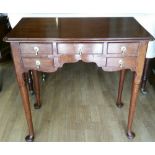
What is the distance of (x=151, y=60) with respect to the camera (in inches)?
77.0

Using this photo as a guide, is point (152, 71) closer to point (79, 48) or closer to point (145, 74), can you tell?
point (145, 74)

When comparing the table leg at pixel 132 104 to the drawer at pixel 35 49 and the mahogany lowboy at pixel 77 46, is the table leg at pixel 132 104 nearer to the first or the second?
the mahogany lowboy at pixel 77 46

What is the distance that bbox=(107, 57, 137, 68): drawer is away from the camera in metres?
1.14

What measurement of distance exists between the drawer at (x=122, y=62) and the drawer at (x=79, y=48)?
95 millimetres

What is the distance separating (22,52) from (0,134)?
0.72m

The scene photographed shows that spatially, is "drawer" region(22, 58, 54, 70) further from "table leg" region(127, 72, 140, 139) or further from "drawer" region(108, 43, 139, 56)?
"table leg" region(127, 72, 140, 139)

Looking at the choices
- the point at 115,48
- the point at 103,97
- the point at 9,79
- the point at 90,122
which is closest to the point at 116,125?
the point at 90,122

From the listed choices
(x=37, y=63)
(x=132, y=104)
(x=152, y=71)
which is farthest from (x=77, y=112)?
(x=152, y=71)

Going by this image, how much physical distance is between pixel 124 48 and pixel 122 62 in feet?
0.28

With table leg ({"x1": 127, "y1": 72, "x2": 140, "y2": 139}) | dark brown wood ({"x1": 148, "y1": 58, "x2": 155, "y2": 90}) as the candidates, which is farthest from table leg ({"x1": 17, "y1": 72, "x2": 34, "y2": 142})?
dark brown wood ({"x1": 148, "y1": 58, "x2": 155, "y2": 90})

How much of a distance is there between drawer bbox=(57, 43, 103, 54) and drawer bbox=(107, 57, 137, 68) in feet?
0.31

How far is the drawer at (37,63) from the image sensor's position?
3.70 feet

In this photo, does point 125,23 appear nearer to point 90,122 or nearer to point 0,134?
point 90,122

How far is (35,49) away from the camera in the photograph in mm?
1094
